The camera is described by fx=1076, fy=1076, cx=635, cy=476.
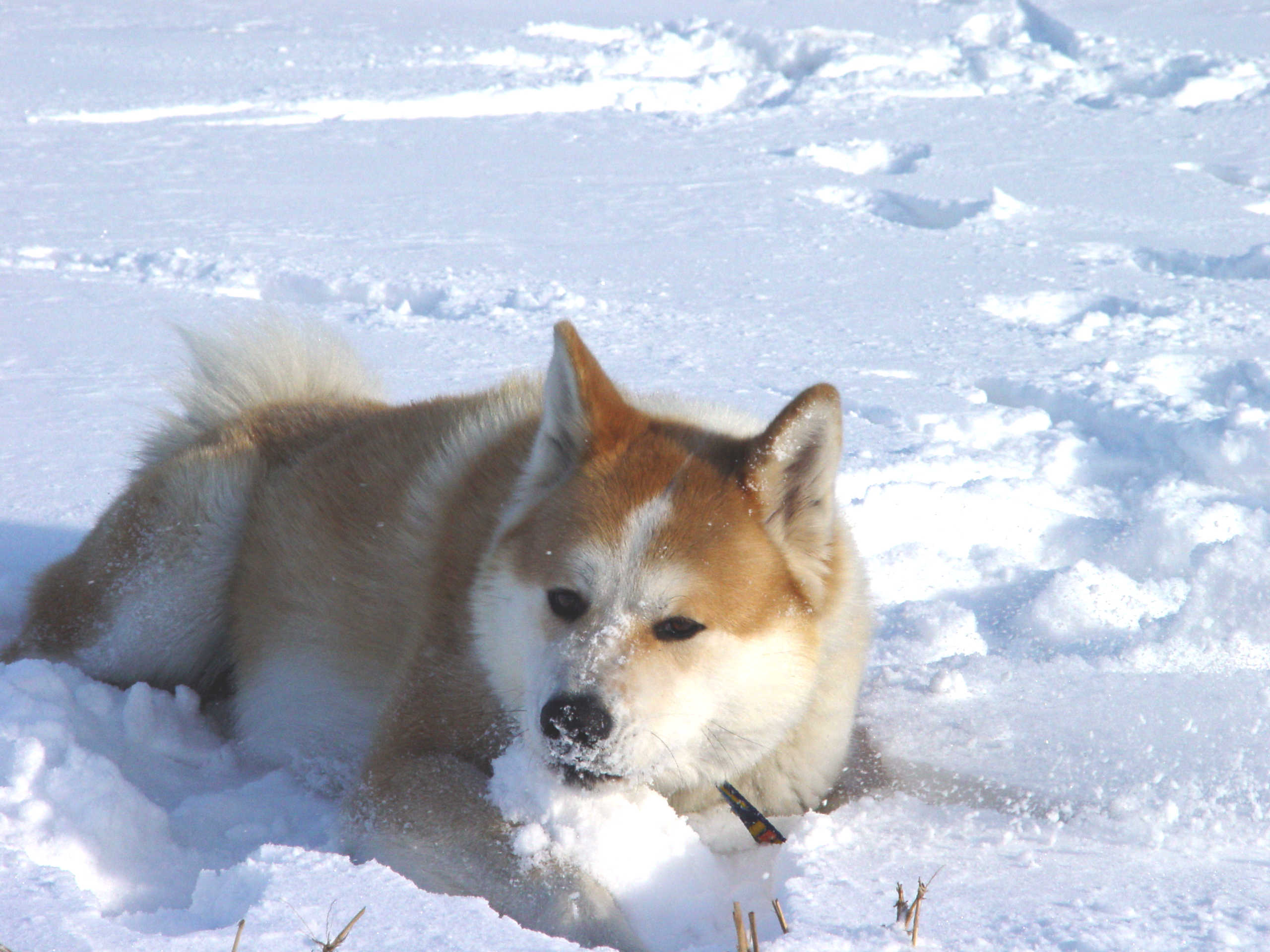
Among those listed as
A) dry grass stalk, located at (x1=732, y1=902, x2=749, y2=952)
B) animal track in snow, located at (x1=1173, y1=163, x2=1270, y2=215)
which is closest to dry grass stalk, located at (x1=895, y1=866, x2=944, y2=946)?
dry grass stalk, located at (x1=732, y1=902, x2=749, y2=952)

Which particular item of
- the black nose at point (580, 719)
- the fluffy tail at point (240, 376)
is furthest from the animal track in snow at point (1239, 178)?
the black nose at point (580, 719)

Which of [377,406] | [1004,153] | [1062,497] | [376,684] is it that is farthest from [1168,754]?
[1004,153]

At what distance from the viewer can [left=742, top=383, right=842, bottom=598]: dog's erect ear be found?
220 cm

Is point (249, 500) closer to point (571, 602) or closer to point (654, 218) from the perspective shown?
point (571, 602)

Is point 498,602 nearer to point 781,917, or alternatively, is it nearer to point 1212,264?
point 781,917

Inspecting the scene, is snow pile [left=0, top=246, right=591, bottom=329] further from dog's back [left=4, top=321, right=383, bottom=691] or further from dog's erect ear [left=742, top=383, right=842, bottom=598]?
dog's erect ear [left=742, top=383, right=842, bottom=598]

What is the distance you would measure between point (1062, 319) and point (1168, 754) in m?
3.28

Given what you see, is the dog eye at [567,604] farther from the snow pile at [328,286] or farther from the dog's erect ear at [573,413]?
the snow pile at [328,286]

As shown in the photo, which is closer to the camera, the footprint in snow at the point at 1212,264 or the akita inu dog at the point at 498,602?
the akita inu dog at the point at 498,602

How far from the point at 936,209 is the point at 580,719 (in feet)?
18.7

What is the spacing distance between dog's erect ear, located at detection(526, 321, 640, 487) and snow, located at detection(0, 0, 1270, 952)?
686 millimetres

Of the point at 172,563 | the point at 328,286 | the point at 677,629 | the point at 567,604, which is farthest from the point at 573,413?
the point at 328,286

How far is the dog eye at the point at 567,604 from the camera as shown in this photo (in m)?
2.17

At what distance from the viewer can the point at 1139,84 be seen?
9422 millimetres
